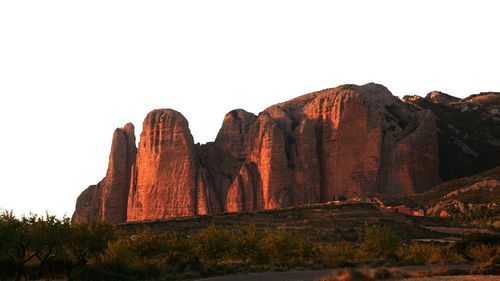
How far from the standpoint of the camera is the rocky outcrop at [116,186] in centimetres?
12962

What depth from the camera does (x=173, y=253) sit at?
170 feet

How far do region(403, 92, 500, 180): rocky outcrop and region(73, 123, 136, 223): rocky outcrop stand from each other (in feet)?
171

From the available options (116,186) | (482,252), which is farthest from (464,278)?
(116,186)

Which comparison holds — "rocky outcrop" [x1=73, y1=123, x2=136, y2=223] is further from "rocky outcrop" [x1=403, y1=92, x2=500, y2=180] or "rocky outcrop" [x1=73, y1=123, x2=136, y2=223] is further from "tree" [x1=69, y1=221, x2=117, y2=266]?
"tree" [x1=69, y1=221, x2=117, y2=266]

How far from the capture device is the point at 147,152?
12925cm

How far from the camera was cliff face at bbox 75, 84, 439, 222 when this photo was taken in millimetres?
113000

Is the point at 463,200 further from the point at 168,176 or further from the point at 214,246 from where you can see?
the point at 214,246

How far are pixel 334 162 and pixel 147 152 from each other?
3217cm

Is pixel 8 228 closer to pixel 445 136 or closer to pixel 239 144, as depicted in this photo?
pixel 239 144

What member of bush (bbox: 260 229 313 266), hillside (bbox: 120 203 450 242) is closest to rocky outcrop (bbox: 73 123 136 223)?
hillside (bbox: 120 203 450 242)

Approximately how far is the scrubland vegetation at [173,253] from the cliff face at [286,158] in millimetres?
55854

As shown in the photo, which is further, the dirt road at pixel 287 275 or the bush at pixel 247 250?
the bush at pixel 247 250

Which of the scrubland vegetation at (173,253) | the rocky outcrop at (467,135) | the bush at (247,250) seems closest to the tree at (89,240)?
the scrubland vegetation at (173,253)

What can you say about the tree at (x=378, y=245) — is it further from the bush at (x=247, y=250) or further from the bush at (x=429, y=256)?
the bush at (x=247, y=250)
